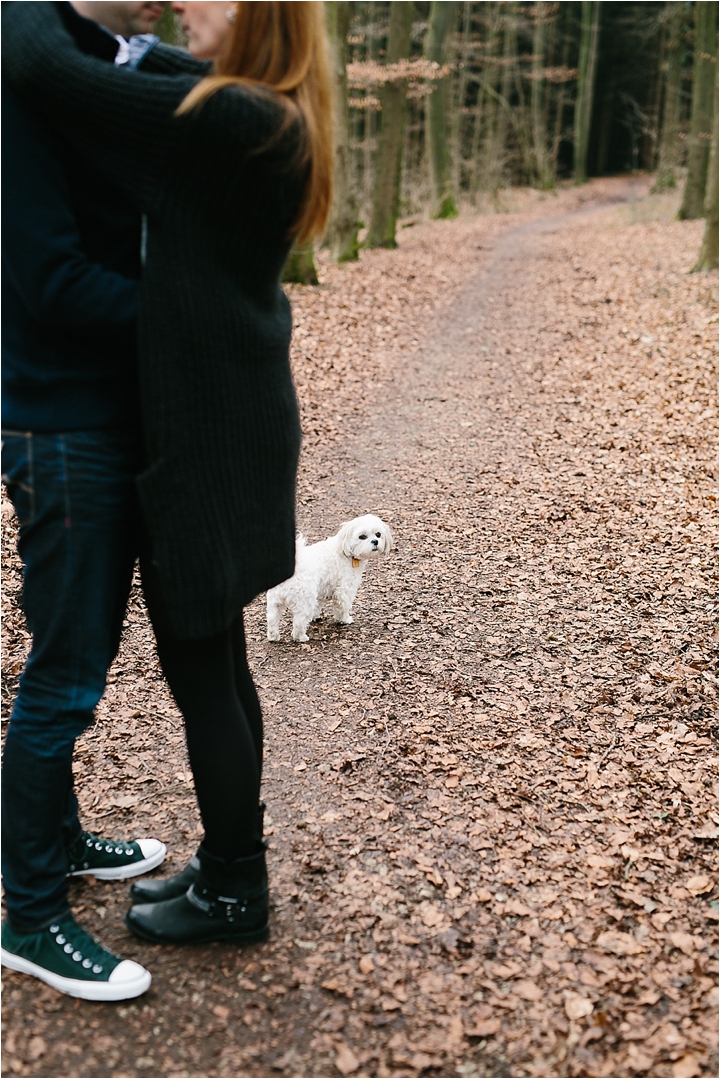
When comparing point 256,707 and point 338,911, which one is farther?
point 338,911

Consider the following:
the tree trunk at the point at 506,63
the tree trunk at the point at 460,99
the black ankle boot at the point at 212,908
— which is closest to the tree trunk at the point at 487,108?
the tree trunk at the point at 506,63

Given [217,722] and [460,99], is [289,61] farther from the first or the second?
[460,99]

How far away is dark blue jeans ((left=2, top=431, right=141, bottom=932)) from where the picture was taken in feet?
6.37

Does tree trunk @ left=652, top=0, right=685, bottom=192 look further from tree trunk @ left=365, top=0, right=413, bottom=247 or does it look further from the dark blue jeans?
the dark blue jeans

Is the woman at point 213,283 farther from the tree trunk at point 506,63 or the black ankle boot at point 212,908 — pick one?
the tree trunk at point 506,63

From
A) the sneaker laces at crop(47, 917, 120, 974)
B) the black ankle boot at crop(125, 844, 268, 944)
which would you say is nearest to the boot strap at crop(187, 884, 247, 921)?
the black ankle boot at crop(125, 844, 268, 944)

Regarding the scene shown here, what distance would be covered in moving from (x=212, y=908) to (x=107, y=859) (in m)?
0.48

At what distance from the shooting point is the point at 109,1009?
2170 mm

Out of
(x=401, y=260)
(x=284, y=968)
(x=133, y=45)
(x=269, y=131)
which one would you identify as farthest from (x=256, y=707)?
(x=401, y=260)

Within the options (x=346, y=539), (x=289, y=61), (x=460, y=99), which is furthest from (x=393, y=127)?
(x=289, y=61)

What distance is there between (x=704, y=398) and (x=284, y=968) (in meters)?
7.68

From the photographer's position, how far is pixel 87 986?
214 cm

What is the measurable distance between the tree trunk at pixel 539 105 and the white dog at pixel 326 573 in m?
28.5

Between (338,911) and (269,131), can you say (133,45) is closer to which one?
(269,131)
